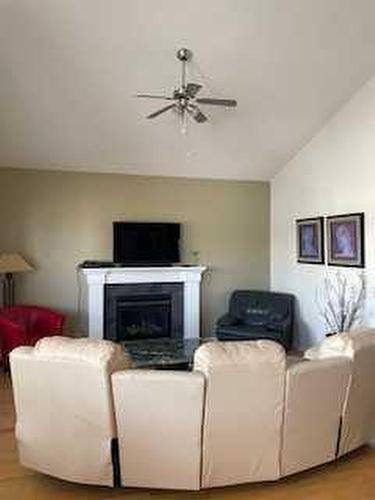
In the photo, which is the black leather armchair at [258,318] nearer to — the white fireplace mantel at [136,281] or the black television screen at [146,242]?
the white fireplace mantel at [136,281]

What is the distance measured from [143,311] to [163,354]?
218 centimetres

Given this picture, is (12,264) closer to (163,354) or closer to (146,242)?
(146,242)

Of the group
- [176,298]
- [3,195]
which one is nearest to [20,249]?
[3,195]

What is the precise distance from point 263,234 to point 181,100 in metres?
3.70

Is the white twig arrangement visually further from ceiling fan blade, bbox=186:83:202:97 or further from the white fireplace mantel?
ceiling fan blade, bbox=186:83:202:97

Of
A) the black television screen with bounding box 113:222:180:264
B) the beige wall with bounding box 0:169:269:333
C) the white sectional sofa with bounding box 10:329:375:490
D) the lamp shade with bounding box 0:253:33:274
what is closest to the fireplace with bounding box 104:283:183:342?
the black television screen with bounding box 113:222:180:264

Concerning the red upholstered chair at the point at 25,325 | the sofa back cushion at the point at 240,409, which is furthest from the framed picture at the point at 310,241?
Result: the sofa back cushion at the point at 240,409

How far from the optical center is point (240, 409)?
2.81 m

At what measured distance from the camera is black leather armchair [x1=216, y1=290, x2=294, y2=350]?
6.39 meters

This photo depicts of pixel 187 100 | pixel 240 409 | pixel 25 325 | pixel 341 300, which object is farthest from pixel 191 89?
pixel 25 325

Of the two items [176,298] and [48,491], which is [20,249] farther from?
[48,491]

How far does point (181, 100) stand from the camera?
14.6ft

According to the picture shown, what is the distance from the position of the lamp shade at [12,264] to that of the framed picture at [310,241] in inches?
150

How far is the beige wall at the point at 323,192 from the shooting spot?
18.1 ft
